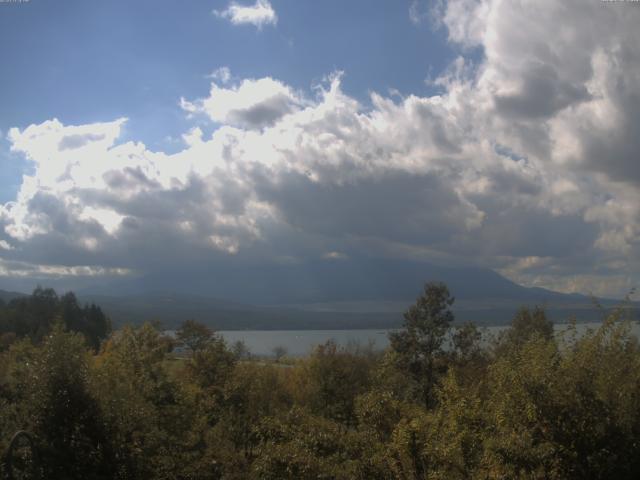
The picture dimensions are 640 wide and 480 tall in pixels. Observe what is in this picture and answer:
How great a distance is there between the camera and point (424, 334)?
45.4m

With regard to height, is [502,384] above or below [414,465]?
above

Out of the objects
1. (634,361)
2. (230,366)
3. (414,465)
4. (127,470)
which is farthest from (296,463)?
(230,366)

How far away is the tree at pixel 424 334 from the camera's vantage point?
4431 centimetres

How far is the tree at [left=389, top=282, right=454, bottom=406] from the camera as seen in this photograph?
44.3m

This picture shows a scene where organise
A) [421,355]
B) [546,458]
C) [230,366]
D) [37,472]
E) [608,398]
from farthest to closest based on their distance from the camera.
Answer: [421,355] → [230,366] → [37,472] → [608,398] → [546,458]

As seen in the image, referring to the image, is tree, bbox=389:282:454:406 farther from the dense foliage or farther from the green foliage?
the green foliage

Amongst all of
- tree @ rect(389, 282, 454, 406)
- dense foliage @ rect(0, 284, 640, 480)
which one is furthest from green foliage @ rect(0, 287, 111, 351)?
dense foliage @ rect(0, 284, 640, 480)

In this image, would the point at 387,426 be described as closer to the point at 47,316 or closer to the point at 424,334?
the point at 424,334

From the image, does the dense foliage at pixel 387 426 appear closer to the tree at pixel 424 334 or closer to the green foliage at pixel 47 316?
the tree at pixel 424 334

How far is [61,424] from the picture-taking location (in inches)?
603

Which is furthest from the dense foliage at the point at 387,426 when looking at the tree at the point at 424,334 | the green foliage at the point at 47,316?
the green foliage at the point at 47,316

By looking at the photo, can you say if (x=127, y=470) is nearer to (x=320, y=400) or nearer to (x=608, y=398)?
(x=608, y=398)

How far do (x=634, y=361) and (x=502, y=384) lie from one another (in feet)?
11.0

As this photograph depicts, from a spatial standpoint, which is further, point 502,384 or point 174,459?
point 174,459
